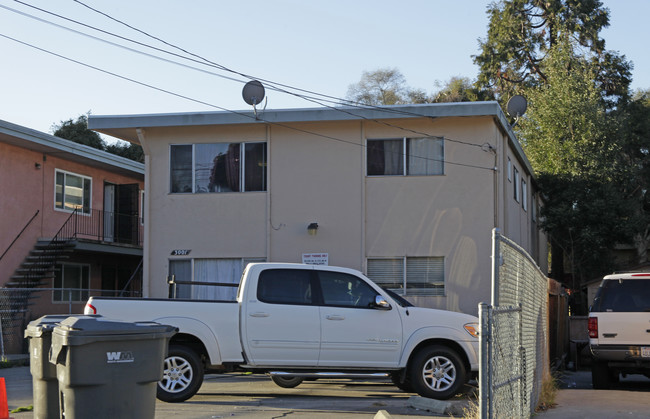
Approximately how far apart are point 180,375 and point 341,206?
8482 mm

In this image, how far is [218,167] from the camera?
63.5ft

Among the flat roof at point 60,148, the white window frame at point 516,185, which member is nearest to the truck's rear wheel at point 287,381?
the white window frame at point 516,185

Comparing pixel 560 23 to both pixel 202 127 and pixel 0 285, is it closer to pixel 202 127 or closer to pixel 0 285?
pixel 202 127

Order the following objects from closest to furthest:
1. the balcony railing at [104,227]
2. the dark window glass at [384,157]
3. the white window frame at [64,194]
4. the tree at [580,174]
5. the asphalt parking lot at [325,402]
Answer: the asphalt parking lot at [325,402] → the dark window glass at [384,157] → the white window frame at [64,194] → the balcony railing at [104,227] → the tree at [580,174]

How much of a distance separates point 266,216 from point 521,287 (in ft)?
35.7

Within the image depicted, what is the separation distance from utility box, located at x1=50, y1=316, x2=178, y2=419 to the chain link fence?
9.60ft

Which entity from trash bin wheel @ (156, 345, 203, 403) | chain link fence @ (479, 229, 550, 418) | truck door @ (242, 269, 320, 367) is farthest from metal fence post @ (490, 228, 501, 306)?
trash bin wheel @ (156, 345, 203, 403)

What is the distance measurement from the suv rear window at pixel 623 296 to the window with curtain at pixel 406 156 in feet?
21.3

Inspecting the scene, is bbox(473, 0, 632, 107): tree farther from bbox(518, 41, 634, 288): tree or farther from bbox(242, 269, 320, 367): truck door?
bbox(242, 269, 320, 367): truck door

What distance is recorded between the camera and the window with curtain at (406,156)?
18.7m

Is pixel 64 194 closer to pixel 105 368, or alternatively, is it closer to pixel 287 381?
pixel 287 381

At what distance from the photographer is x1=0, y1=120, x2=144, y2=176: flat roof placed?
2208 cm

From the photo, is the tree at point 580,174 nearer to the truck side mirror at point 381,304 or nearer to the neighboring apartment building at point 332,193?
the neighboring apartment building at point 332,193

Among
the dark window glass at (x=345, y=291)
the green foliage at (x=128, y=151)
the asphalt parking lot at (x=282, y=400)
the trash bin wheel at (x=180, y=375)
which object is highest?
the green foliage at (x=128, y=151)
